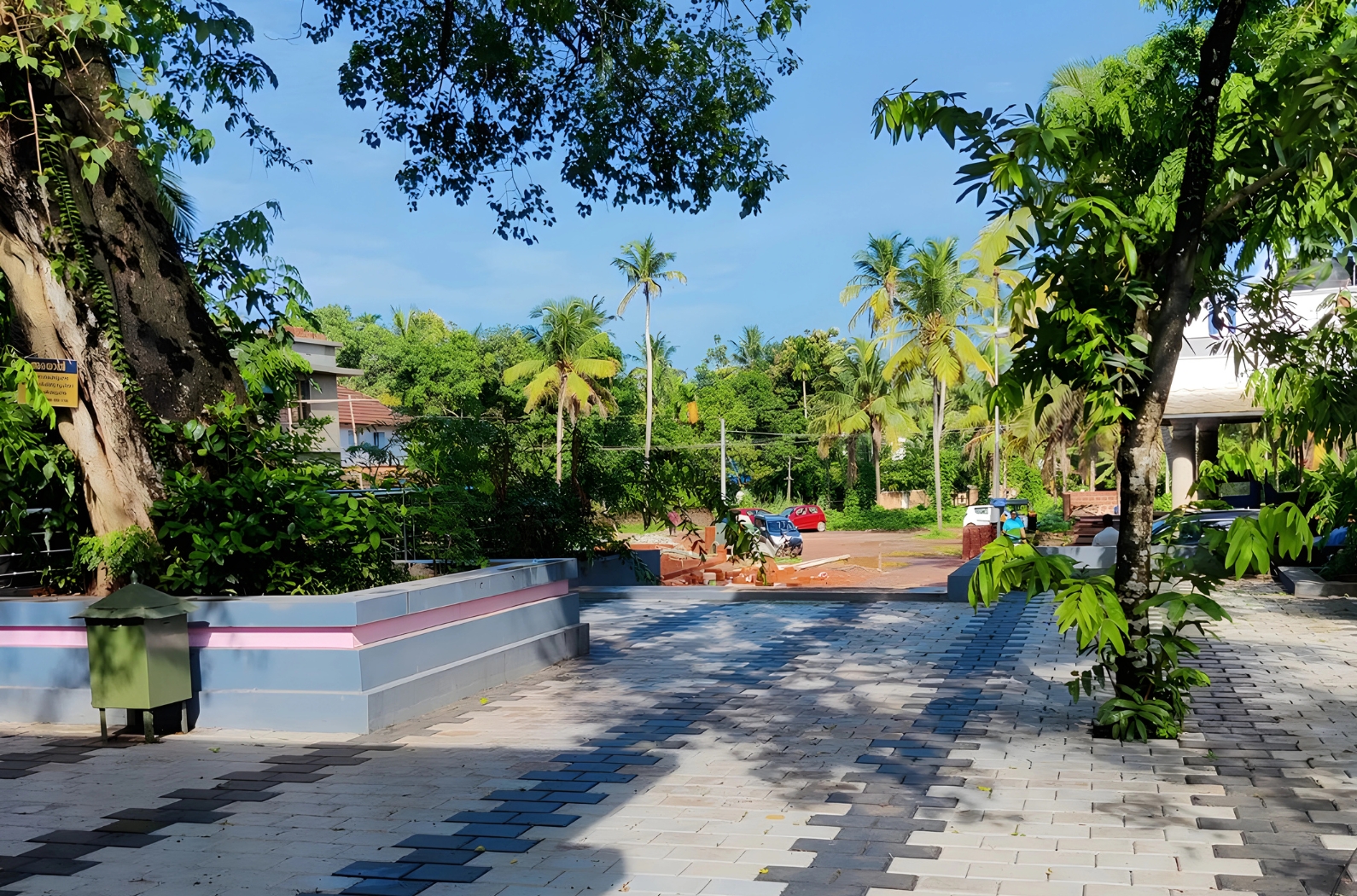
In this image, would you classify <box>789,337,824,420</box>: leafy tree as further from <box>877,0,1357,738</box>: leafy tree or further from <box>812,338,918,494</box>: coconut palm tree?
<box>877,0,1357,738</box>: leafy tree

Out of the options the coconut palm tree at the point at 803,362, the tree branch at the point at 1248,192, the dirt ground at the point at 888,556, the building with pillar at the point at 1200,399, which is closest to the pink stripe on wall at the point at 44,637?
the tree branch at the point at 1248,192

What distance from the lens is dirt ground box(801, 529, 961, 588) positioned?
24.6 metres

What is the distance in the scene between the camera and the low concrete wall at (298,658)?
7.49 metres

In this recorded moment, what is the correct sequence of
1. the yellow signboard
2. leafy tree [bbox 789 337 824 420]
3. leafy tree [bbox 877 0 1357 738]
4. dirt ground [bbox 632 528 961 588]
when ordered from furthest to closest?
leafy tree [bbox 789 337 824 420] < dirt ground [bbox 632 528 961 588] < the yellow signboard < leafy tree [bbox 877 0 1357 738]

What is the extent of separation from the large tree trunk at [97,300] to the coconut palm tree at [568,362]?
4059 centimetres

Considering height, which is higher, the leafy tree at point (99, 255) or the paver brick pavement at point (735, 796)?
the leafy tree at point (99, 255)

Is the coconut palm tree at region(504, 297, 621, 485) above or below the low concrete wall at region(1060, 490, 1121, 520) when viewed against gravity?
above

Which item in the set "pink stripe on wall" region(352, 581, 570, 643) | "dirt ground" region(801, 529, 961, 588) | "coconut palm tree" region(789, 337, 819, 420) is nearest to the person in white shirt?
"dirt ground" region(801, 529, 961, 588)

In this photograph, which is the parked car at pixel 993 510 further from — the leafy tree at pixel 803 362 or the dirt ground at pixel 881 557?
the leafy tree at pixel 803 362

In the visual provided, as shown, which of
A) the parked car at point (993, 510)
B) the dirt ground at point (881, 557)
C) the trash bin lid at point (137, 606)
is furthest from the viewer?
the parked car at point (993, 510)

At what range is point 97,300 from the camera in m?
8.21

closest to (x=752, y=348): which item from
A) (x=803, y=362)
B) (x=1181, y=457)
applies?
(x=803, y=362)

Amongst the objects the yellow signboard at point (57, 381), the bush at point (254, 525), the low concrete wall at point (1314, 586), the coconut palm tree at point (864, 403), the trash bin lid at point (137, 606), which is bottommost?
the low concrete wall at point (1314, 586)

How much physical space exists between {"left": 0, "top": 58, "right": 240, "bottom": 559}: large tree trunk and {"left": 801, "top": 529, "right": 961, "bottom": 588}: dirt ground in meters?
11.7
